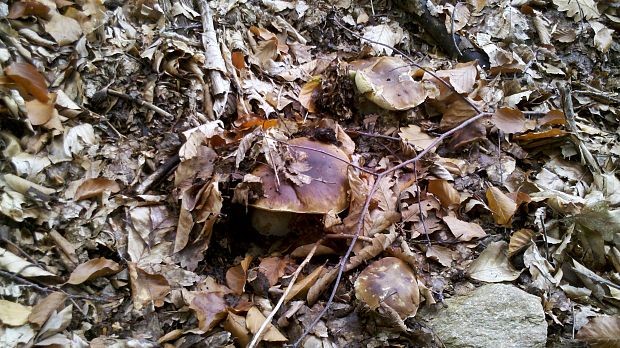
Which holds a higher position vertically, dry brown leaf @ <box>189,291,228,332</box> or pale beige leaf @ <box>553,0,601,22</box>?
pale beige leaf @ <box>553,0,601,22</box>

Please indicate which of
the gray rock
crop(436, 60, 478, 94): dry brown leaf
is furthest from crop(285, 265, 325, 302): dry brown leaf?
crop(436, 60, 478, 94): dry brown leaf

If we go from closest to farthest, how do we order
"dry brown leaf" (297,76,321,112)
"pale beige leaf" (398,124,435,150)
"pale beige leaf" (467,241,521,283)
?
"pale beige leaf" (467,241,521,283)
"pale beige leaf" (398,124,435,150)
"dry brown leaf" (297,76,321,112)

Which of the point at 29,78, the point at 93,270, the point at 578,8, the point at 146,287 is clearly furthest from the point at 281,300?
the point at 578,8

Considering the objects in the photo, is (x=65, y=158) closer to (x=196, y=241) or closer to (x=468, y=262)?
(x=196, y=241)

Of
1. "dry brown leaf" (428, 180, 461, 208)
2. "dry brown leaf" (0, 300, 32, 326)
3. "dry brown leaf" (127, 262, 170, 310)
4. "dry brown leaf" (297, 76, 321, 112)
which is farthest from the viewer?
"dry brown leaf" (297, 76, 321, 112)

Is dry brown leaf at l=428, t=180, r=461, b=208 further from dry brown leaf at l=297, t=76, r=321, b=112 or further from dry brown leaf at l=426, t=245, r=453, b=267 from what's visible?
dry brown leaf at l=297, t=76, r=321, b=112

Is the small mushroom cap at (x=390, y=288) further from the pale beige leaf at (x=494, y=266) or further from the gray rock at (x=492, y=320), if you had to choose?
the pale beige leaf at (x=494, y=266)

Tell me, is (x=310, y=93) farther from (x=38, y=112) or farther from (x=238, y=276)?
(x=38, y=112)
